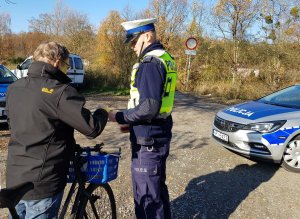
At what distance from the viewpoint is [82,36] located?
25406 mm

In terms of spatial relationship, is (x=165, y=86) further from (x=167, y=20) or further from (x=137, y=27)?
(x=167, y=20)

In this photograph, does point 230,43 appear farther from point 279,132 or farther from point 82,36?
point 279,132

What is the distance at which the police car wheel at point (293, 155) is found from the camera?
5.68 meters

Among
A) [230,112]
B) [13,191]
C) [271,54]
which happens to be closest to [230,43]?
[271,54]

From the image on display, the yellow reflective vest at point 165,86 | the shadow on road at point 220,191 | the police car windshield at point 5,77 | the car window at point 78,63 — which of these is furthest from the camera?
the car window at point 78,63

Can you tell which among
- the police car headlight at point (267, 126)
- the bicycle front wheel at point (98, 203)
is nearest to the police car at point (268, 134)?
the police car headlight at point (267, 126)

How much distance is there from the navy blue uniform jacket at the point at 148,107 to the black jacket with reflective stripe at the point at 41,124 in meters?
0.59

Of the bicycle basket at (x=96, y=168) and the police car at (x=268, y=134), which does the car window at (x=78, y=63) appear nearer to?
the police car at (x=268, y=134)

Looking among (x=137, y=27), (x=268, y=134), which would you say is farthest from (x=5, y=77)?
(x=137, y=27)

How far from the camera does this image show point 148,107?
2721mm

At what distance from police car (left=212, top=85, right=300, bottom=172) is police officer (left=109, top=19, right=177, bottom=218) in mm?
3057

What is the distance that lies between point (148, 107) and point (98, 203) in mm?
1127

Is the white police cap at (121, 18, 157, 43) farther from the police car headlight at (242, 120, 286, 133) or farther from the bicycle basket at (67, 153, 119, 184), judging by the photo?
the police car headlight at (242, 120, 286, 133)

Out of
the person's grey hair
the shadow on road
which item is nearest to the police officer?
the person's grey hair
